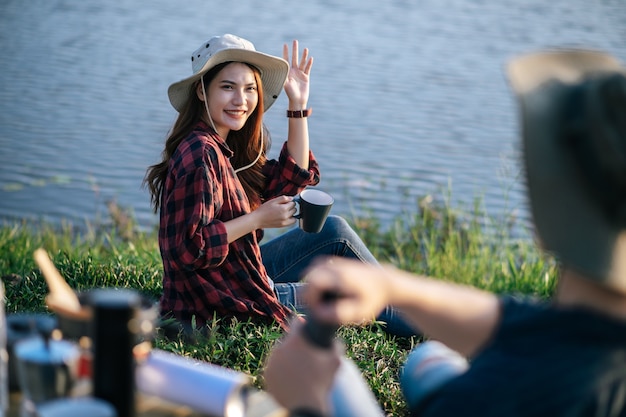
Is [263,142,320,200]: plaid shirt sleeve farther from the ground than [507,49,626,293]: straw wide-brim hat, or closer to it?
closer to it


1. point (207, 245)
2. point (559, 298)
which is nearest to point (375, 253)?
point (207, 245)

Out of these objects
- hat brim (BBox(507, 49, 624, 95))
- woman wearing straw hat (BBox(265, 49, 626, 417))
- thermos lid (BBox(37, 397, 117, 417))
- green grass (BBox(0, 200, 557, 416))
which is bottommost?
green grass (BBox(0, 200, 557, 416))

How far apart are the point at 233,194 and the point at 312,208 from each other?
281mm

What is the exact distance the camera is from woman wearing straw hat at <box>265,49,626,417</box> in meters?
1.39

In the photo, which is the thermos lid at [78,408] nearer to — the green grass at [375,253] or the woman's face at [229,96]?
the green grass at [375,253]

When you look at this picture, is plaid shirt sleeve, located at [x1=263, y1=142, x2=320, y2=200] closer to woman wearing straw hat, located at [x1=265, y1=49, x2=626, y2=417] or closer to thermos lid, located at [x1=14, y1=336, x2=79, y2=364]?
thermos lid, located at [x1=14, y1=336, x2=79, y2=364]

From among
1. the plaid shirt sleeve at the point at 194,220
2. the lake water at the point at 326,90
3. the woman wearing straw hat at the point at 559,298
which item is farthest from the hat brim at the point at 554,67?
the lake water at the point at 326,90

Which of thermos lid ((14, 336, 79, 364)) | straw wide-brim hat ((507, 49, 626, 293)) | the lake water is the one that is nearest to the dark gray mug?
thermos lid ((14, 336, 79, 364))

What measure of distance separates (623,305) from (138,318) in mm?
773

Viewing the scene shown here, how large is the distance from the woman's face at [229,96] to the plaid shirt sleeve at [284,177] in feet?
1.15

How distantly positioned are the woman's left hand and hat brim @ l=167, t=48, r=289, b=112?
8cm

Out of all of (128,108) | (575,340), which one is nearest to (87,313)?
(575,340)

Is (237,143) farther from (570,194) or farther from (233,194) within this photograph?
(570,194)

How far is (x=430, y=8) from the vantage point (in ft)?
46.2
